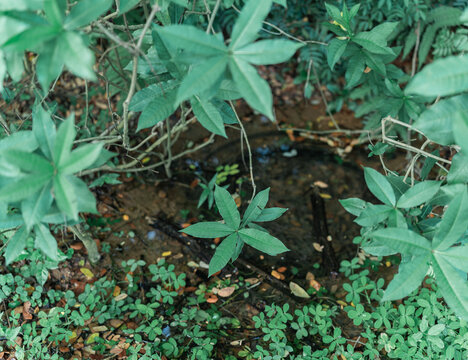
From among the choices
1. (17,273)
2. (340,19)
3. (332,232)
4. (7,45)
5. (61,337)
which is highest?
(7,45)

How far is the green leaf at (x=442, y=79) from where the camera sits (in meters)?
0.84

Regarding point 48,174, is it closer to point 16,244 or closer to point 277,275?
point 16,244

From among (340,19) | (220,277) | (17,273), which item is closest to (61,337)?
(17,273)

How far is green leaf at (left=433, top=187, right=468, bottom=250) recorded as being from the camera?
1.03 meters

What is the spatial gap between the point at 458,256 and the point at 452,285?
0.26 ft

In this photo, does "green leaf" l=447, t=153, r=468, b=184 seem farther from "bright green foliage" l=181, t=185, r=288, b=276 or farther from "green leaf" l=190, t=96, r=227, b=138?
"green leaf" l=190, t=96, r=227, b=138

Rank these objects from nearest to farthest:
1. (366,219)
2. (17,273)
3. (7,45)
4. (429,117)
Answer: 1. (7,45)
2. (429,117)
3. (366,219)
4. (17,273)

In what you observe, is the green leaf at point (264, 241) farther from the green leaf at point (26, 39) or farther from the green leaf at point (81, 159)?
the green leaf at point (26, 39)

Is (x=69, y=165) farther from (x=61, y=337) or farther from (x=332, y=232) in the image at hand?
(x=332, y=232)

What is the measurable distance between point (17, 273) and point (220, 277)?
0.98 metres

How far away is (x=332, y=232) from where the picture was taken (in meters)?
2.25

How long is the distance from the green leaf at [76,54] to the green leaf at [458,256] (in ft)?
3.37

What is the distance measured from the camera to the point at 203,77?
0.93 meters

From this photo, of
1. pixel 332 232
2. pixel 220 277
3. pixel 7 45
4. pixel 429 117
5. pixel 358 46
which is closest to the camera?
pixel 7 45
